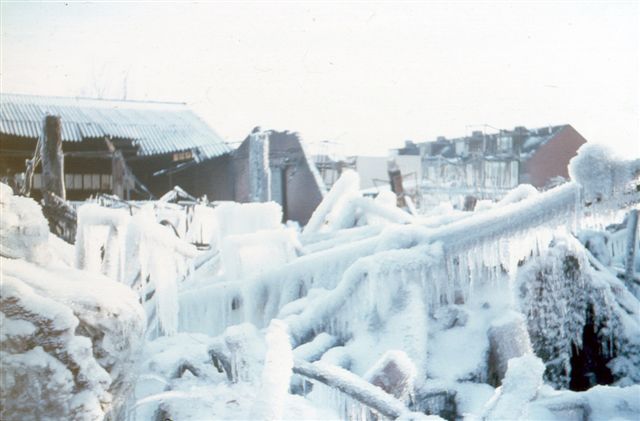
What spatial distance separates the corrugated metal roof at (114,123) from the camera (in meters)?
12.8

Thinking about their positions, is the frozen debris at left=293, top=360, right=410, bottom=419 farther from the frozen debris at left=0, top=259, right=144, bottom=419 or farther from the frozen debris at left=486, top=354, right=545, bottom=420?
the frozen debris at left=0, top=259, right=144, bottom=419

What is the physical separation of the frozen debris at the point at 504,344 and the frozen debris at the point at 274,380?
1877mm

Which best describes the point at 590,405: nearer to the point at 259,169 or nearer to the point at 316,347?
the point at 316,347

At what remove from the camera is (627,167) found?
10.6 feet

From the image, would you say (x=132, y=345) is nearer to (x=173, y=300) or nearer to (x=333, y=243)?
(x=173, y=300)

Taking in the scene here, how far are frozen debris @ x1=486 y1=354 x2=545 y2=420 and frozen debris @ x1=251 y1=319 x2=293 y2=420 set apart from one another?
3.44ft

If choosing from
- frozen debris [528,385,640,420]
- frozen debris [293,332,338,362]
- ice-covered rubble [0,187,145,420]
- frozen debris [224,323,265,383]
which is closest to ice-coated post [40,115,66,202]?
frozen debris [293,332,338,362]

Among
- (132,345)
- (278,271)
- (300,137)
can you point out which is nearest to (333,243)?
(278,271)

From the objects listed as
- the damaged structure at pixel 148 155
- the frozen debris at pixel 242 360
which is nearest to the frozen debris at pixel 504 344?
the frozen debris at pixel 242 360

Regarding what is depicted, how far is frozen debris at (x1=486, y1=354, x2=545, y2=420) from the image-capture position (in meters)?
2.40

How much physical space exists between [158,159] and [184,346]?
12.7 m

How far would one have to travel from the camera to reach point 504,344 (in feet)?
11.7

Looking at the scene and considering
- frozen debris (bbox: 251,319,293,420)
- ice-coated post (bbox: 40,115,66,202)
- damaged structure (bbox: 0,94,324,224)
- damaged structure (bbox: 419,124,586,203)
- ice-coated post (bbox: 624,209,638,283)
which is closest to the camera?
frozen debris (bbox: 251,319,293,420)

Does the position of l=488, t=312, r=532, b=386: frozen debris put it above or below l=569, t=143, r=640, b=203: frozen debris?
below
